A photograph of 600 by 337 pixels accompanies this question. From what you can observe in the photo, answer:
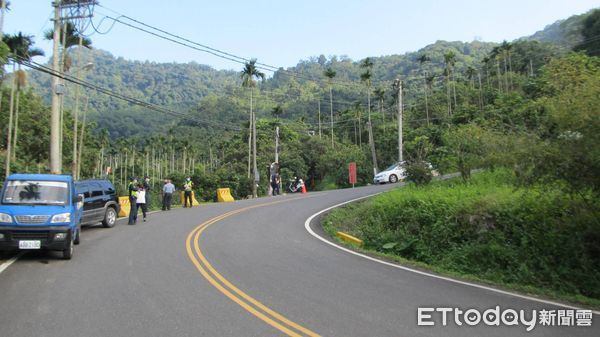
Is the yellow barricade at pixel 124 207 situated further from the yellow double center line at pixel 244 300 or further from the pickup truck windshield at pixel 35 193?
the yellow double center line at pixel 244 300

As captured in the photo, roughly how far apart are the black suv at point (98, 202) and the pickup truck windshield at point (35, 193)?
167 inches

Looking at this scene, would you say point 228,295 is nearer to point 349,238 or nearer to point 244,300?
point 244,300

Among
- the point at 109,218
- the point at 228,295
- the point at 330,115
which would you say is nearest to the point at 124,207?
the point at 109,218

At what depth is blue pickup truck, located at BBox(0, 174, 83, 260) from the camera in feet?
33.4

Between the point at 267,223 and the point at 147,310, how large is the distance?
11.0 meters

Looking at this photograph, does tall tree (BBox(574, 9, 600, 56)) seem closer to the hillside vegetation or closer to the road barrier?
the hillside vegetation

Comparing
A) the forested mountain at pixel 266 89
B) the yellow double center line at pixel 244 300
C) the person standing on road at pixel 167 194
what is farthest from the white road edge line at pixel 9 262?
the forested mountain at pixel 266 89

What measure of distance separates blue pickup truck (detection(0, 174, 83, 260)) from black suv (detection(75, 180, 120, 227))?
4226 millimetres

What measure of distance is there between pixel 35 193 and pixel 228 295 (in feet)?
21.3

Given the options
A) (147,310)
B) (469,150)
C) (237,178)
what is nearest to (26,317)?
(147,310)

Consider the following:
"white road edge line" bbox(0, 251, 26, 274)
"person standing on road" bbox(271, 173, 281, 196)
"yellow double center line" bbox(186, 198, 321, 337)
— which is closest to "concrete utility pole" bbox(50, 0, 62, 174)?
"white road edge line" bbox(0, 251, 26, 274)

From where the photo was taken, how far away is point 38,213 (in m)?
10.4

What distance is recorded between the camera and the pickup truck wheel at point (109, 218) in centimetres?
1719

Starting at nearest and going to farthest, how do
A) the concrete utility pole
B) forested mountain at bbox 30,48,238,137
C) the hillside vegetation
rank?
1. the hillside vegetation
2. the concrete utility pole
3. forested mountain at bbox 30,48,238,137
